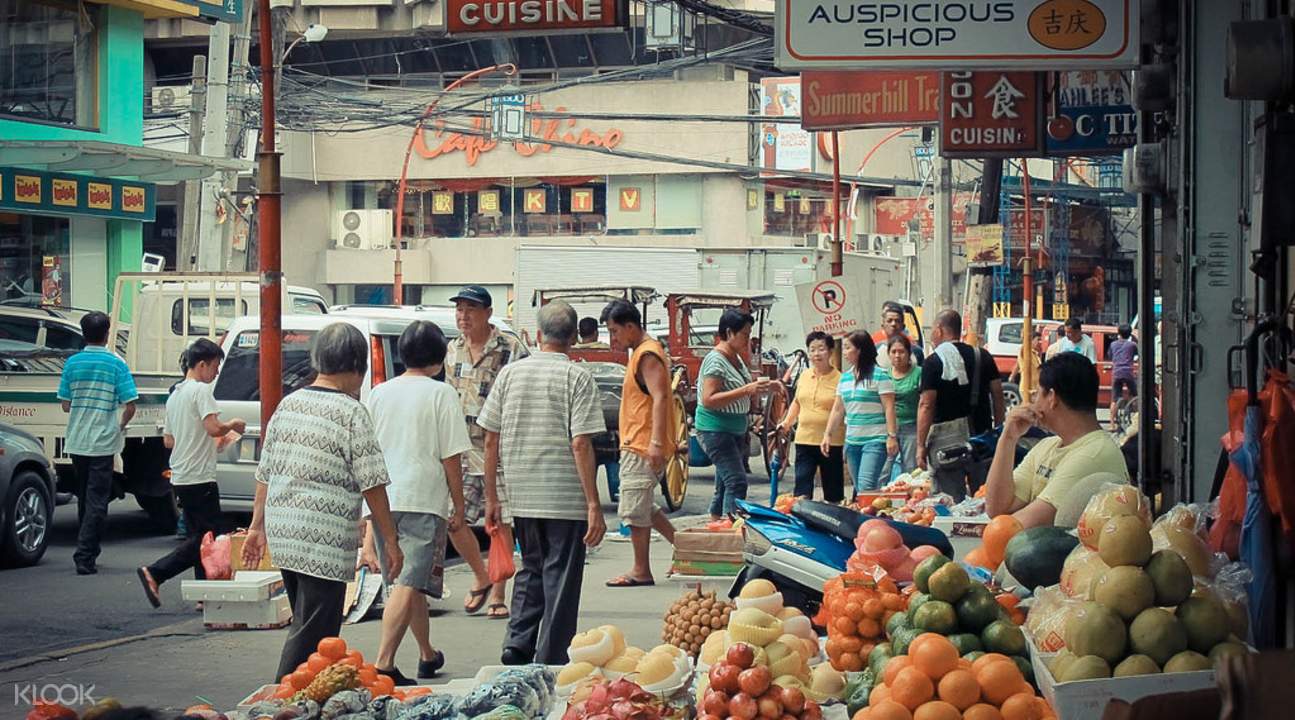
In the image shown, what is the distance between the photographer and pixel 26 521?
42.0 ft

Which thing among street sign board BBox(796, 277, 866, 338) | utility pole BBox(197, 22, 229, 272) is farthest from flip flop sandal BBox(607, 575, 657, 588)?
utility pole BBox(197, 22, 229, 272)

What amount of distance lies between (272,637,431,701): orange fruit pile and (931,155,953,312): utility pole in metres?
18.0

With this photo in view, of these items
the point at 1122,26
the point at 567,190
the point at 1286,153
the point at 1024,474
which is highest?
the point at 567,190

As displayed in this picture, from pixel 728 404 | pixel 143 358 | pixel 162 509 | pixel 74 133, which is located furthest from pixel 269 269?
pixel 74 133

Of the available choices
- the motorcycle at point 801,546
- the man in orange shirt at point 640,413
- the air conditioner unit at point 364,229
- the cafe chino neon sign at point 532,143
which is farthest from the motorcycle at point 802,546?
the air conditioner unit at point 364,229

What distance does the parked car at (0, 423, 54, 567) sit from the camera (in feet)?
41.1

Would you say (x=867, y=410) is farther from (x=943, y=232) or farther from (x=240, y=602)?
(x=943, y=232)

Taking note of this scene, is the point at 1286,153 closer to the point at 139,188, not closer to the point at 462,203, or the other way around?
the point at 139,188

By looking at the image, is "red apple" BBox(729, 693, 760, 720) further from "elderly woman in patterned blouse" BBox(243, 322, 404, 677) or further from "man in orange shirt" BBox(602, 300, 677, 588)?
"man in orange shirt" BBox(602, 300, 677, 588)

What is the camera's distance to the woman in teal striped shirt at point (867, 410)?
13.3m

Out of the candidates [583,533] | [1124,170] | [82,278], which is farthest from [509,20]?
[82,278]

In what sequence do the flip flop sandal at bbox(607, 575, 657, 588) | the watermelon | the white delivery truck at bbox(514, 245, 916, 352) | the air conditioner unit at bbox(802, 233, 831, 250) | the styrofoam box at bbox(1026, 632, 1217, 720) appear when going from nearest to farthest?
the styrofoam box at bbox(1026, 632, 1217, 720)
the watermelon
the flip flop sandal at bbox(607, 575, 657, 588)
the white delivery truck at bbox(514, 245, 916, 352)
the air conditioner unit at bbox(802, 233, 831, 250)

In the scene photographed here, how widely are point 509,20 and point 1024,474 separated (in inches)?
139

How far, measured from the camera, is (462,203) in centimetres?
5100
